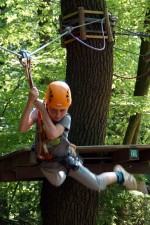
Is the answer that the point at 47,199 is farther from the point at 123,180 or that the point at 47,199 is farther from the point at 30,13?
the point at 30,13

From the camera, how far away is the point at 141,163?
5.30 meters

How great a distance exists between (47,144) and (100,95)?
1499 mm

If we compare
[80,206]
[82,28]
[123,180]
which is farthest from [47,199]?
[82,28]

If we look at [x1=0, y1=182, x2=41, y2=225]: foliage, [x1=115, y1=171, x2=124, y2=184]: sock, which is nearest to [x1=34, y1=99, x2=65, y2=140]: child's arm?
[x1=115, y1=171, x2=124, y2=184]: sock

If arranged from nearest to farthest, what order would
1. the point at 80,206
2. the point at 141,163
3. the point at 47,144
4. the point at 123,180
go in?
the point at 47,144 < the point at 123,180 < the point at 80,206 < the point at 141,163

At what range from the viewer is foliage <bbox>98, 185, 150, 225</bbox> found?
6234 mm

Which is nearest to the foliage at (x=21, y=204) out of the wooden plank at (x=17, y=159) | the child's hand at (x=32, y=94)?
the wooden plank at (x=17, y=159)

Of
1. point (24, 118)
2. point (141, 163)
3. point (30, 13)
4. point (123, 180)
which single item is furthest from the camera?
point (30, 13)

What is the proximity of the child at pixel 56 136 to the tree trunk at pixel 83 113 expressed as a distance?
3.03 ft

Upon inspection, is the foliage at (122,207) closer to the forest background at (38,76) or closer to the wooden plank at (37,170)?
the forest background at (38,76)

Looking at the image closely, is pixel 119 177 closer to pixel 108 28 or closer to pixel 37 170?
pixel 37 170

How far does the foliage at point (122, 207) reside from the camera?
6.23m

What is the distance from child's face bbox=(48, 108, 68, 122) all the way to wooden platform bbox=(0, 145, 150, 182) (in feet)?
1.73

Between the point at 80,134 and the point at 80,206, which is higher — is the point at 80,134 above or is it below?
above
